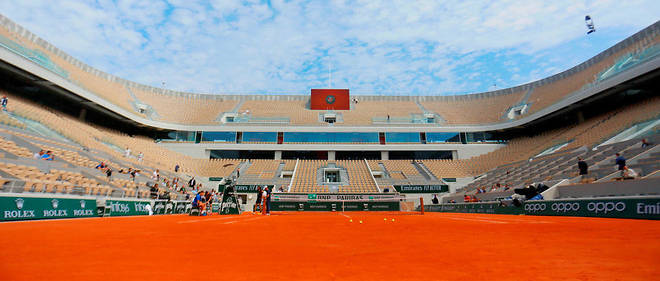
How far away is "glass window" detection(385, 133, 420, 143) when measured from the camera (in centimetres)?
3847

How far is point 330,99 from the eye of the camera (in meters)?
45.6

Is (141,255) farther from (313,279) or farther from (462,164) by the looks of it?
(462,164)

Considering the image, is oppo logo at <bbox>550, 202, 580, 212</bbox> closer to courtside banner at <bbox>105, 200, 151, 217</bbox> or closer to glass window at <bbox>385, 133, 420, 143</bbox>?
courtside banner at <bbox>105, 200, 151, 217</bbox>

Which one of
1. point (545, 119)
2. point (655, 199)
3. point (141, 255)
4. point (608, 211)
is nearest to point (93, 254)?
point (141, 255)

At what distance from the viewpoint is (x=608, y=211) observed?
9688 millimetres

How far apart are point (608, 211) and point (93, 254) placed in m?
12.5

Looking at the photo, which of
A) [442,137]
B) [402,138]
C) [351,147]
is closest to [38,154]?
[351,147]

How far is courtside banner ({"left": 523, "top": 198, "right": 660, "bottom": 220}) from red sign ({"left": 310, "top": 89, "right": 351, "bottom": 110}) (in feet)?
108

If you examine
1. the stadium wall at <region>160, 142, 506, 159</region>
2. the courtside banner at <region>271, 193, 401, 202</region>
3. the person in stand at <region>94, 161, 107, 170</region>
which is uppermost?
the stadium wall at <region>160, 142, 506, 159</region>

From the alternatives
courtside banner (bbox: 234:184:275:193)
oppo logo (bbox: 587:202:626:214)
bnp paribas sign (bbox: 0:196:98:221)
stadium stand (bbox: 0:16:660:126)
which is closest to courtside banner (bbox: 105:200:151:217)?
bnp paribas sign (bbox: 0:196:98:221)

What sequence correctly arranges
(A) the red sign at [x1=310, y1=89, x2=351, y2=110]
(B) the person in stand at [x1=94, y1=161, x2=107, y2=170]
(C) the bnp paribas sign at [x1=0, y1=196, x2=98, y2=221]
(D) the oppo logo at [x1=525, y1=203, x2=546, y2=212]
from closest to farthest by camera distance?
(C) the bnp paribas sign at [x1=0, y1=196, x2=98, y2=221] < (D) the oppo logo at [x1=525, y1=203, x2=546, y2=212] < (B) the person in stand at [x1=94, y1=161, x2=107, y2=170] < (A) the red sign at [x1=310, y1=89, x2=351, y2=110]

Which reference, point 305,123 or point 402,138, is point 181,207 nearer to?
point 305,123

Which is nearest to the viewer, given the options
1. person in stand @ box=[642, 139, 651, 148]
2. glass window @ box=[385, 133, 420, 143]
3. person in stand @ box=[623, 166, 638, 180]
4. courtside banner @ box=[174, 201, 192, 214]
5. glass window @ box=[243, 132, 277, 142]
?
person in stand @ box=[623, 166, 638, 180]

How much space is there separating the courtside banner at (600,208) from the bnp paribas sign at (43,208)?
1674 centimetres
